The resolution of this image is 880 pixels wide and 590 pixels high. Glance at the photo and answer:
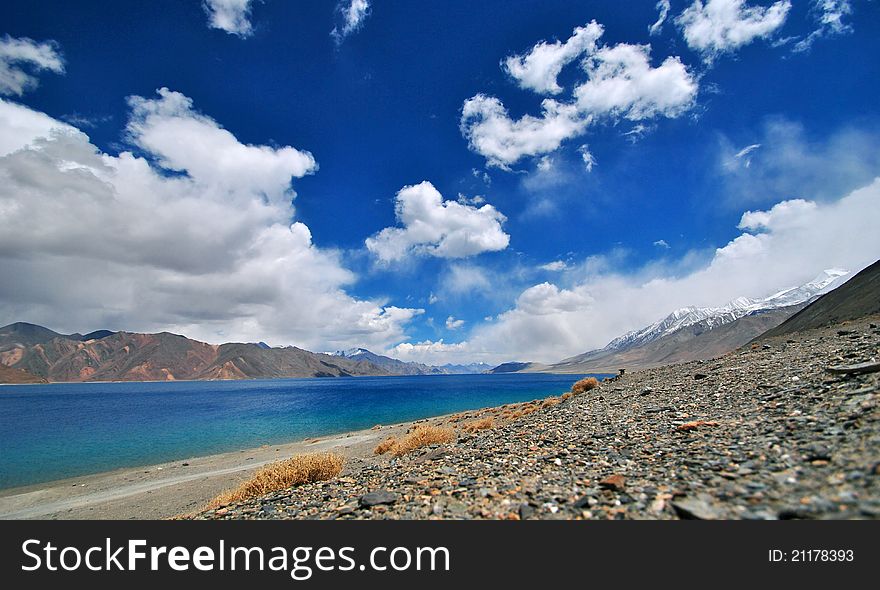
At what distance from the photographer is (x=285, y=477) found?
11.8 metres

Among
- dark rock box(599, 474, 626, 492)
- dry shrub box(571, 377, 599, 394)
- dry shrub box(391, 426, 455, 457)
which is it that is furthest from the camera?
dry shrub box(571, 377, 599, 394)

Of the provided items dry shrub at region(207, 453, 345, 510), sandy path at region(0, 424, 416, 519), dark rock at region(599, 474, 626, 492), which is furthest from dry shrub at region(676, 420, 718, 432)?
sandy path at region(0, 424, 416, 519)

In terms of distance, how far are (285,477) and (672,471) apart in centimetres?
1086

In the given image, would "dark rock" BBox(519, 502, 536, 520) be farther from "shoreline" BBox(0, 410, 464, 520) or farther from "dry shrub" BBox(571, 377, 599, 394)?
"dry shrub" BBox(571, 377, 599, 394)

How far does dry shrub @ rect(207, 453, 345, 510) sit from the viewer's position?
1156 cm

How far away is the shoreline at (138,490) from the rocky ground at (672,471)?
449 inches

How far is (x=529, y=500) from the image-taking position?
6379 mm

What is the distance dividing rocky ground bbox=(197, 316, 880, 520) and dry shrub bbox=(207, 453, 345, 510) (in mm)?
1045

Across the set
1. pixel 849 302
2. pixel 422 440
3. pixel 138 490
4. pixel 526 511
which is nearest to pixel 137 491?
pixel 138 490

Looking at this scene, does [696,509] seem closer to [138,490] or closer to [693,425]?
[693,425]

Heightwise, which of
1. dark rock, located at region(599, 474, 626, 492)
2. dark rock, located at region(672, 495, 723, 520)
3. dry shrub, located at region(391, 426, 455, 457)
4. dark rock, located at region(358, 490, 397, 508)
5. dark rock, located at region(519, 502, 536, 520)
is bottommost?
dry shrub, located at region(391, 426, 455, 457)

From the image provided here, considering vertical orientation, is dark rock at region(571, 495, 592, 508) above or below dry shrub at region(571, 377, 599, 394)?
above

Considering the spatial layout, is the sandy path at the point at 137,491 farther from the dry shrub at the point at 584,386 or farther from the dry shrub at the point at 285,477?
the dry shrub at the point at 584,386

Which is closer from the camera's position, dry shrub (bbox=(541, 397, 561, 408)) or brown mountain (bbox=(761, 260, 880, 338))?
dry shrub (bbox=(541, 397, 561, 408))
